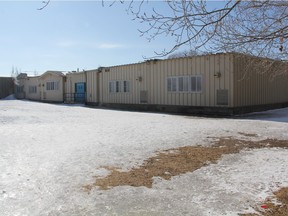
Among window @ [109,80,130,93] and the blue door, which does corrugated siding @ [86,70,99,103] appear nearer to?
the blue door

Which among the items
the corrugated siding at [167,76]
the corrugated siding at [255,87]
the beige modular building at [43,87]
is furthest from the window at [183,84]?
the beige modular building at [43,87]

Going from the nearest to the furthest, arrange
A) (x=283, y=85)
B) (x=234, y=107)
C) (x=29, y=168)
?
(x=29, y=168), (x=234, y=107), (x=283, y=85)

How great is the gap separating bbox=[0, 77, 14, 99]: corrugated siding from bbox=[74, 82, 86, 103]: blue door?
16.1 meters

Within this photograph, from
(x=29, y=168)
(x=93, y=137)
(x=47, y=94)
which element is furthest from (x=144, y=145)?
(x=47, y=94)

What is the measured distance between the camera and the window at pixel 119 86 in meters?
23.7

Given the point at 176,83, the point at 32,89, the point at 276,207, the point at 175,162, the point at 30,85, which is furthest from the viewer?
the point at 30,85

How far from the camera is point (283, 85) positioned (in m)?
23.3

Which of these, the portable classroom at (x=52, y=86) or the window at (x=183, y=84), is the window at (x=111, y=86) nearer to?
the window at (x=183, y=84)

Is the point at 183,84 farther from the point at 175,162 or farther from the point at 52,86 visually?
the point at 52,86

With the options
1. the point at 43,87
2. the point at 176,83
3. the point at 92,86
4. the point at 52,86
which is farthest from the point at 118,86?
the point at 43,87

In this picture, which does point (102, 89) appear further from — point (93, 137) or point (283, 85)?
point (93, 137)

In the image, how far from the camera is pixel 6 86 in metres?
42.2

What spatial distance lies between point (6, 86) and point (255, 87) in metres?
32.8

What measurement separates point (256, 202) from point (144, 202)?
1.48m
